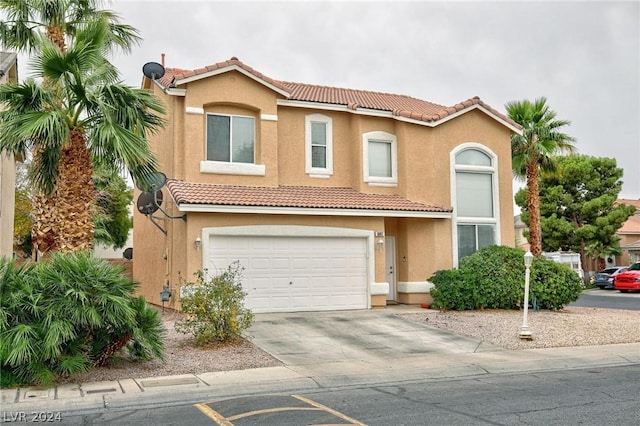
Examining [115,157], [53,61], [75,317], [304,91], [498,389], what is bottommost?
[498,389]

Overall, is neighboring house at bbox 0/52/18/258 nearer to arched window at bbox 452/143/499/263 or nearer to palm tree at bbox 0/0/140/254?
palm tree at bbox 0/0/140/254

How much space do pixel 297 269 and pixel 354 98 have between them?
731 centimetres

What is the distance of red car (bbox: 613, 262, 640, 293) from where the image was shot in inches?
1288

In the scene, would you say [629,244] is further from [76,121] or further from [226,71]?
[76,121]

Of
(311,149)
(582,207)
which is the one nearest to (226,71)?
(311,149)

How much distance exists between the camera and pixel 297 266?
17172 millimetres

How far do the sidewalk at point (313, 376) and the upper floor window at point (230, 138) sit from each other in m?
8.15

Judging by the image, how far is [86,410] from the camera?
Result: 8047mm

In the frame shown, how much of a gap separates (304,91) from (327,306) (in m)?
7.79

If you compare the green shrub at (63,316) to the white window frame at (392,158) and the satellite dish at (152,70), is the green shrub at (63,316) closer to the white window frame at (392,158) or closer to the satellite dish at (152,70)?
the satellite dish at (152,70)

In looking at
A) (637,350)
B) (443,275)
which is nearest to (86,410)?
(637,350)

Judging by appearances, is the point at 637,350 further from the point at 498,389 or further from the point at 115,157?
the point at 115,157

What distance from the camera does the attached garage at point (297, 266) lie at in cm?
1642

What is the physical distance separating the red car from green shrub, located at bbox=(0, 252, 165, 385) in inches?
1188
